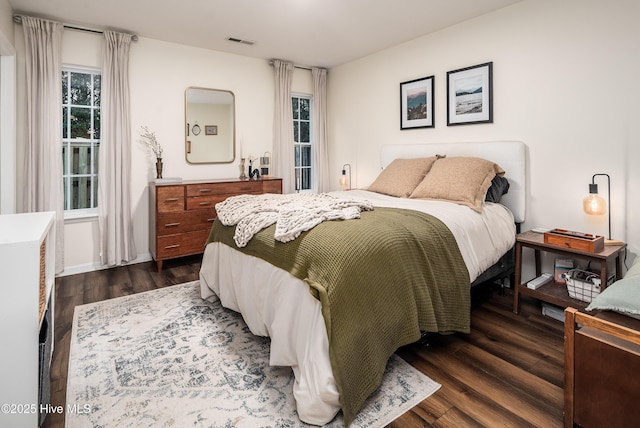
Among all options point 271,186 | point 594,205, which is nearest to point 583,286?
point 594,205

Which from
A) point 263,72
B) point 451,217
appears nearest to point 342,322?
point 451,217

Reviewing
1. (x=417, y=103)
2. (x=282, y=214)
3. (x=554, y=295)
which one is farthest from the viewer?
(x=417, y=103)

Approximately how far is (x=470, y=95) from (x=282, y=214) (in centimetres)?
246

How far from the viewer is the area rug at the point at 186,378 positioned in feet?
5.26

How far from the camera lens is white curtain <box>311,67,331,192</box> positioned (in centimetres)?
518

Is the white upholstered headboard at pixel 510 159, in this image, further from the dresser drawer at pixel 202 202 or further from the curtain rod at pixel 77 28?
the curtain rod at pixel 77 28

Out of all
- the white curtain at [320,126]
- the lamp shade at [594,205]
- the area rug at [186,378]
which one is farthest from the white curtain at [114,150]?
the lamp shade at [594,205]

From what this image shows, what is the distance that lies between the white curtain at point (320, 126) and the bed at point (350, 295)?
2.67 metres

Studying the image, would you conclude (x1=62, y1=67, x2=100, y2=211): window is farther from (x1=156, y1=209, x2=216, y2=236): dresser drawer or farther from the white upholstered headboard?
the white upholstered headboard

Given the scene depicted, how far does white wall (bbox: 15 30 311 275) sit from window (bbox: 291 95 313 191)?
602 mm

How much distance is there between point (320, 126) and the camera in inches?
206

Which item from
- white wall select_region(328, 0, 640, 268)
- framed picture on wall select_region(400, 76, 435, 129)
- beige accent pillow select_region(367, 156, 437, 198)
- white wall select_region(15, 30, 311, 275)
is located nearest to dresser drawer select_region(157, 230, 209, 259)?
white wall select_region(15, 30, 311, 275)

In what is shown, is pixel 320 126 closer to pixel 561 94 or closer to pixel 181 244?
pixel 181 244

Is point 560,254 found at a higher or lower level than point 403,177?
lower
